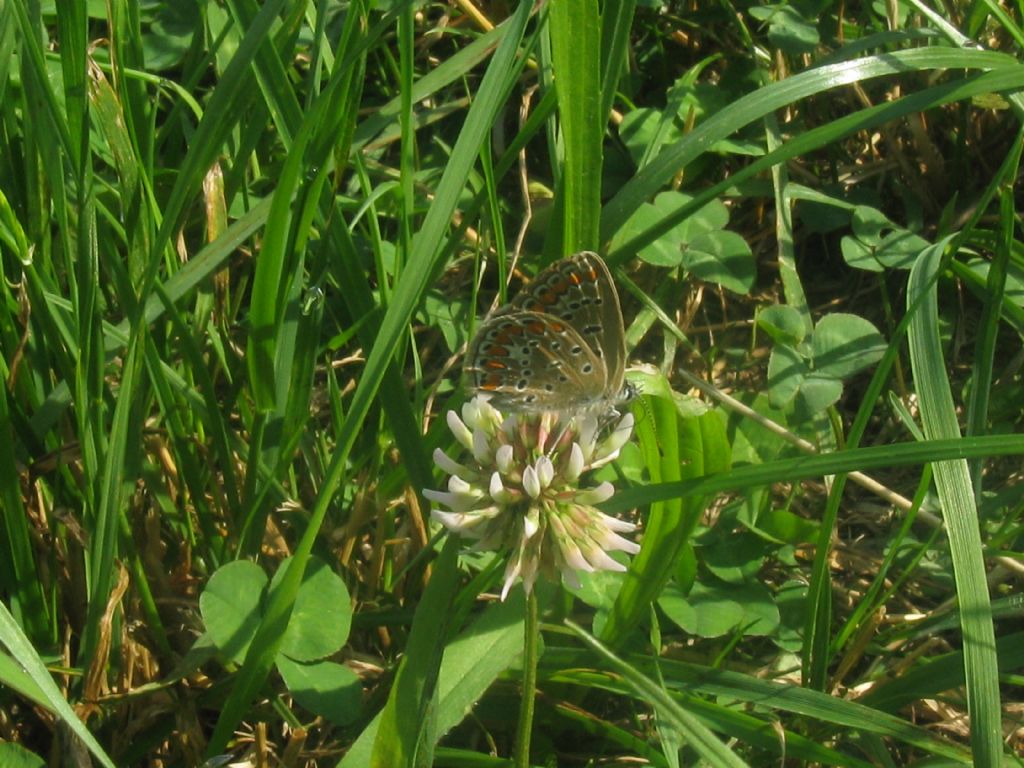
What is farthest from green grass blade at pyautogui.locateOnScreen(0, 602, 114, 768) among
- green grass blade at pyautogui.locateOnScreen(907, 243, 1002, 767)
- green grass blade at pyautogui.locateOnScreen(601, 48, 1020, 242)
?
green grass blade at pyautogui.locateOnScreen(907, 243, 1002, 767)

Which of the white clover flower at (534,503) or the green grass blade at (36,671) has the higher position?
the white clover flower at (534,503)

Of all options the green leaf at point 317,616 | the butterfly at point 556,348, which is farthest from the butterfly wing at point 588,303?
the green leaf at point 317,616

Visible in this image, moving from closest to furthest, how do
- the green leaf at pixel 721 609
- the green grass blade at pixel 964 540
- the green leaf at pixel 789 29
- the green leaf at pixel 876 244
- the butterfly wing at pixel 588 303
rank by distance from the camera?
the green grass blade at pixel 964 540
the butterfly wing at pixel 588 303
the green leaf at pixel 721 609
the green leaf at pixel 876 244
the green leaf at pixel 789 29

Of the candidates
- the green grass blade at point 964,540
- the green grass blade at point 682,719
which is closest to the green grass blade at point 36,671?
the green grass blade at point 682,719

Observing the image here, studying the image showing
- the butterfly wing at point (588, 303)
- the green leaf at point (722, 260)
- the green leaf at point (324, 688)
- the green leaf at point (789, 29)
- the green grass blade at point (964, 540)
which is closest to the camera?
the green grass blade at point (964, 540)

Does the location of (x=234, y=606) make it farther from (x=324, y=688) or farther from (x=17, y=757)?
(x=17, y=757)

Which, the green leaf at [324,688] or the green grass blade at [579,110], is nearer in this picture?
the green grass blade at [579,110]

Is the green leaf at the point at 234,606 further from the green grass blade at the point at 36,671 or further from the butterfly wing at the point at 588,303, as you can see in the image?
the butterfly wing at the point at 588,303

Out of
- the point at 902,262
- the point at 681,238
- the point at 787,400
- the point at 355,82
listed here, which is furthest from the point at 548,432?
the point at 902,262

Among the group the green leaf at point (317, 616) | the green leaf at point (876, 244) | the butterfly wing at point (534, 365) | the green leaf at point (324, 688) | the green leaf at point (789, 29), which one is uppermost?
the green leaf at point (789, 29)
